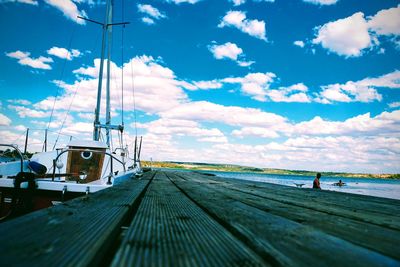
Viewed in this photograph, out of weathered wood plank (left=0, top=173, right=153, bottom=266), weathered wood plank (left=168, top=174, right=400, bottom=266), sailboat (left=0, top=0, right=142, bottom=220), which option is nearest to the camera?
weathered wood plank (left=0, top=173, right=153, bottom=266)

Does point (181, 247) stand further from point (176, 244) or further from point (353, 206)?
point (353, 206)

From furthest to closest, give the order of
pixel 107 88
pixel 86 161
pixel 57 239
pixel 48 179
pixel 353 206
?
1. pixel 107 88
2. pixel 86 161
3. pixel 48 179
4. pixel 353 206
5. pixel 57 239

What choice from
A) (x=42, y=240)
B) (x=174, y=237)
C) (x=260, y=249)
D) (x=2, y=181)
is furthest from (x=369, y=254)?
(x=2, y=181)

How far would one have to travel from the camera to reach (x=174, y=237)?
1.15 metres

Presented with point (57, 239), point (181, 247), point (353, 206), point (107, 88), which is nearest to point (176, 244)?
point (181, 247)

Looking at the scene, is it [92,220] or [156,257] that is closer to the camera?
[156,257]

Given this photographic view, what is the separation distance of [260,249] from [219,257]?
0.57 ft

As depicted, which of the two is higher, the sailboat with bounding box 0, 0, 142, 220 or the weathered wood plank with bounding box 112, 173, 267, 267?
the weathered wood plank with bounding box 112, 173, 267, 267

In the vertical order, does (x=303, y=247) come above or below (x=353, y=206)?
above

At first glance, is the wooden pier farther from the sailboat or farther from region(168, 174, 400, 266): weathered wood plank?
the sailboat

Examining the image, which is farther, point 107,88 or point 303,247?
point 107,88

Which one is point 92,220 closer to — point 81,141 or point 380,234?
point 380,234

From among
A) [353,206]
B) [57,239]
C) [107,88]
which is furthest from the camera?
[107,88]

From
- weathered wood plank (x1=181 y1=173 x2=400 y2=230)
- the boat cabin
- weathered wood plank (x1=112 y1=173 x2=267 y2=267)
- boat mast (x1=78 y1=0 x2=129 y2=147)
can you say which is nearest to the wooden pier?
weathered wood plank (x1=112 y1=173 x2=267 y2=267)
